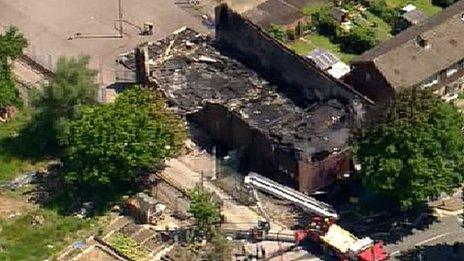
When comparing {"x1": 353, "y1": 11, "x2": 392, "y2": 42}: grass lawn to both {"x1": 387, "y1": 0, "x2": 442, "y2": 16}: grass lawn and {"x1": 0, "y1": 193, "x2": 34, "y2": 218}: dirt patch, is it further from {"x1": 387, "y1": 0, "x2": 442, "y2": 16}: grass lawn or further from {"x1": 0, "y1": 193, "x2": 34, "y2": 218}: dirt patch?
{"x1": 0, "y1": 193, "x2": 34, "y2": 218}: dirt patch

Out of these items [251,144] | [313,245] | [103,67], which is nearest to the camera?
[313,245]

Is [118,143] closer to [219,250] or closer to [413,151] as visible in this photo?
[219,250]

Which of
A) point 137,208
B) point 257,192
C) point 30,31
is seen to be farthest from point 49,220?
point 30,31

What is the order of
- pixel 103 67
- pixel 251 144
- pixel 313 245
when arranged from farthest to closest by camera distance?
pixel 103 67
pixel 251 144
pixel 313 245

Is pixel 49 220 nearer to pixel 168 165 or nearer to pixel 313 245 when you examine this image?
pixel 168 165

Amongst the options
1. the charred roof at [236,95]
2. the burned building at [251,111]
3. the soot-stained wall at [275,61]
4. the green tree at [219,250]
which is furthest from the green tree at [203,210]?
the soot-stained wall at [275,61]
